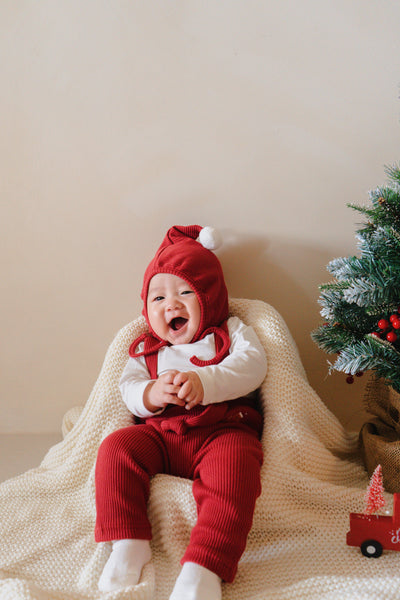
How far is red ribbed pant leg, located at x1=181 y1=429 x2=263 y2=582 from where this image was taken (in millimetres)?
989

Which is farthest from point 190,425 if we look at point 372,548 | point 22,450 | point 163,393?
point 22,450

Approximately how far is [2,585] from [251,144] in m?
1.16

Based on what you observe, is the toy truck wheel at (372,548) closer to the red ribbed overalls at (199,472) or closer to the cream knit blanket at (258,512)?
the cream knit blanket at (258,512)

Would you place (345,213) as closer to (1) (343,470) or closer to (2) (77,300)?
(1) (343,470)

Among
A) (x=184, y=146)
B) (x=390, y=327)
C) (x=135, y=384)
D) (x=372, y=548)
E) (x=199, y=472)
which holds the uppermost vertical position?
(x=184, y=146)

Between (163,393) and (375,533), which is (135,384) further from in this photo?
(375,533)

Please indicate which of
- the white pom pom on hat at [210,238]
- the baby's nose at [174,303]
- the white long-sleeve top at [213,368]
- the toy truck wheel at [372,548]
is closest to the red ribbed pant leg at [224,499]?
the white long-sleeve top at [213,368]

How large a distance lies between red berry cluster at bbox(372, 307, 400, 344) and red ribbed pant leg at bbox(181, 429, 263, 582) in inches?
14.1

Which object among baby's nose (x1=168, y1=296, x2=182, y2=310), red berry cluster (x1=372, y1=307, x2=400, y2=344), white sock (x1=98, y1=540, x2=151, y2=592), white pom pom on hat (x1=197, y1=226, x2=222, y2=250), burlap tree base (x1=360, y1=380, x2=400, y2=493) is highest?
white pom pom on hat (x1=197, y1=226, x2=222, y2=250)

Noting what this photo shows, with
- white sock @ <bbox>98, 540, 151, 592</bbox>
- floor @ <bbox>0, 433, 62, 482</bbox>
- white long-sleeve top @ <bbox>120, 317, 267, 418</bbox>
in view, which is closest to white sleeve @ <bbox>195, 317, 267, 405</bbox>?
white long-sleeve top @ <bbox>120, 317, 267, 418</bbox>

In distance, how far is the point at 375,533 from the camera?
1.07 metres

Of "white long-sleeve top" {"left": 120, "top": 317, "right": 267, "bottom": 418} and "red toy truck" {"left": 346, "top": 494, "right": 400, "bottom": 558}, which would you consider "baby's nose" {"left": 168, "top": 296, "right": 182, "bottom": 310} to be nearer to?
"white long-sleeve top" {"left": 120, "top": 317, "right": 267, "bottom": 418}

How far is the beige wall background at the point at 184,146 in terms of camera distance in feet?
4.88

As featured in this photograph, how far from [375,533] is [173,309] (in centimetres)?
64
